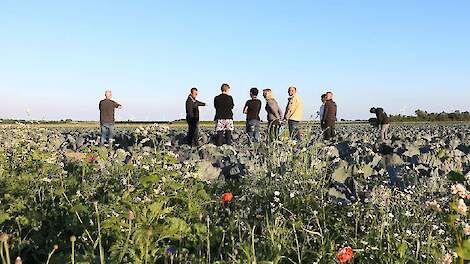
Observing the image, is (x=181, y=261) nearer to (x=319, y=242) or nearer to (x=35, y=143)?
(x=319, y=242)

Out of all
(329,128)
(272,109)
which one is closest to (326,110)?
(329,128)

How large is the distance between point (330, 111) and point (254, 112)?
2.03 m

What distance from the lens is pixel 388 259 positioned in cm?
419

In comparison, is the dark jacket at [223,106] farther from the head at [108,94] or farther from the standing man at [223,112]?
the head at [108,94]

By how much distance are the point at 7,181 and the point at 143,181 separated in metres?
2.89

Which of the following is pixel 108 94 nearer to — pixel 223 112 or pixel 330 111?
pixel 223 112

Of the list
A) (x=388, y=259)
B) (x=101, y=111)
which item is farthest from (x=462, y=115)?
(x=388, y=259)

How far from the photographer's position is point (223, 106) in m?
14.4

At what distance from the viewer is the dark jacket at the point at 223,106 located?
46.9ft

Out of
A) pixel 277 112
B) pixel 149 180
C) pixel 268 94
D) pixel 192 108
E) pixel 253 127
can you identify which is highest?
pixel 268 94

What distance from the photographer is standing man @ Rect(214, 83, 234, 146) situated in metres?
14.3

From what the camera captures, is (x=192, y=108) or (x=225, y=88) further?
(x=192, y=108)

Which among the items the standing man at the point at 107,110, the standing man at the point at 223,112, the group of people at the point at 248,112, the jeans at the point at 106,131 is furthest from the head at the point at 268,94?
the jeans at the point at 106,131

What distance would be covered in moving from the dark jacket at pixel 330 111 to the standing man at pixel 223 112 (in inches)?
93.1
